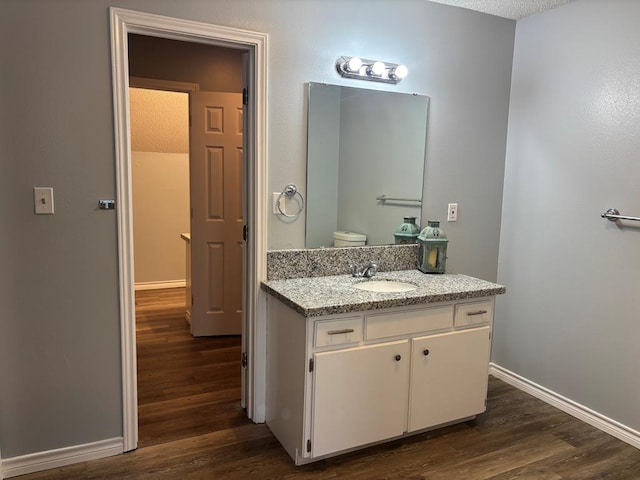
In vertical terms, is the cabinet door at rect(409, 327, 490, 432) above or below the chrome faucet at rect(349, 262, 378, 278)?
below

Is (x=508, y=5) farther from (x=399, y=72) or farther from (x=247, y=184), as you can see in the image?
(x=247, y=184)

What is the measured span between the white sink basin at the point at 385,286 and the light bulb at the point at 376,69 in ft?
3.65

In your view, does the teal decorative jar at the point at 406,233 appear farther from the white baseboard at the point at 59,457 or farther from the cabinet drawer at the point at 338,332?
the white baseboard at the point at 59,457

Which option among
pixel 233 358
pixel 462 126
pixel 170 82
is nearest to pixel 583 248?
pixel 462 126

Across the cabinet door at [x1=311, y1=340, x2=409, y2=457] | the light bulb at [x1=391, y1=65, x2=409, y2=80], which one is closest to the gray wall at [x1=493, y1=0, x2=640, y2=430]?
the light bulb at [x1=391, y1=65, x2=409, y2=80]

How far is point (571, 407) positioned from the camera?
110 inches

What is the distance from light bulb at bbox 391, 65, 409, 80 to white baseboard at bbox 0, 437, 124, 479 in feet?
7.53

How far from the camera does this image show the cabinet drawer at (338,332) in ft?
6.82

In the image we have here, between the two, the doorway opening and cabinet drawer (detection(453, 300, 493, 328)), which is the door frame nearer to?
the doorway opening

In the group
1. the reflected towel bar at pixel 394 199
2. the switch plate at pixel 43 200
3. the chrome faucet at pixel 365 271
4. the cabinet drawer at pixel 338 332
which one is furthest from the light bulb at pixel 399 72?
the switch plate at pixel 43 200

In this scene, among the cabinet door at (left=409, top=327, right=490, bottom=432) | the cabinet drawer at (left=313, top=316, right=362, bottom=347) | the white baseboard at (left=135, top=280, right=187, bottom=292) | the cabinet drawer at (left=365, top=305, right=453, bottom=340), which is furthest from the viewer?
the white baseboard at (left=135, top=280, right=187, bottom=292)

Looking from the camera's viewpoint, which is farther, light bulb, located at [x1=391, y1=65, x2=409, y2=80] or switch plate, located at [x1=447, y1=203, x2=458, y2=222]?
switch plate, located at [x1=447, y1=203, x2=458, y2=222]

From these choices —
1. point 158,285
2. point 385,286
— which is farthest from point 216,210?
point 158,285

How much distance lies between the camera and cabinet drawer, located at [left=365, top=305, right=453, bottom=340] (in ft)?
7.20
